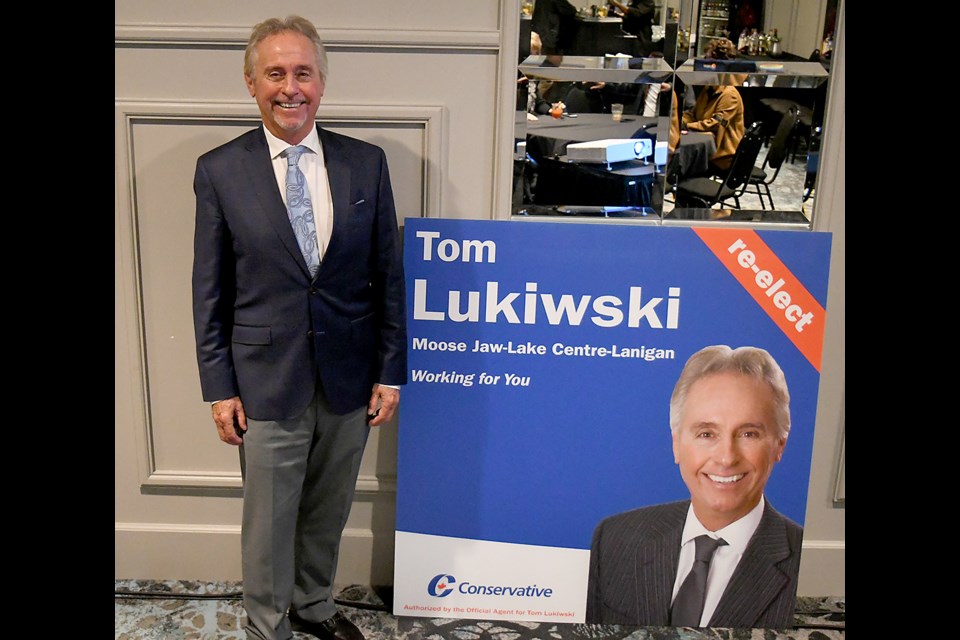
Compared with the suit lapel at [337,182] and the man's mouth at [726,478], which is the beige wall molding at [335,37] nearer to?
the suit lapel at [337,182]

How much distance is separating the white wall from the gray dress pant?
0.32 metres

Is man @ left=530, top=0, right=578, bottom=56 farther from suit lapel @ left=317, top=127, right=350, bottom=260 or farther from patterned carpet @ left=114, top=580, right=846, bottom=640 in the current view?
patterned carpet @ left=114, top=580, right=846, bottom=640

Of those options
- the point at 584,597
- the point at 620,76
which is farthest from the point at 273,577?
the point at 620,76

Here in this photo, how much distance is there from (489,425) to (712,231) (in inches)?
34.0

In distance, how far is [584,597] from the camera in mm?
2686

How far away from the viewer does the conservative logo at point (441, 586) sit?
2.70 metres

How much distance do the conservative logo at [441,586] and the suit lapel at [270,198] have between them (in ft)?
3.53

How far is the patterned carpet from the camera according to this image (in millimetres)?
2680

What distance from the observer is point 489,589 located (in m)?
2.69

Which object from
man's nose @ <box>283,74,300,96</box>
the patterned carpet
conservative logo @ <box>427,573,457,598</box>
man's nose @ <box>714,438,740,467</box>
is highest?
man's nose @ <box>283,74,300,96</box>

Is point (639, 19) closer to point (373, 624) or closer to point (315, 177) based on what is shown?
point (315, 177)

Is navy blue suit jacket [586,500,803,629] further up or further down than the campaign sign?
further down

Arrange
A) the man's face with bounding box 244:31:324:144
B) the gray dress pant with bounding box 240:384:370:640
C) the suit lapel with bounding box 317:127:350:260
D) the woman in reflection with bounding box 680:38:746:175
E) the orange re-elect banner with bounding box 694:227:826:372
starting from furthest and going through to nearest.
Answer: the woman in reflection with bounding box 680:38:746:175, the orange re-elect banner with bounding box 694:227:826:372, the gray dress pant with bounding box 240:384:370:640, the suit lapel with bounding box 317:127:350:260, the man's face with bounding box 244:31:324:144

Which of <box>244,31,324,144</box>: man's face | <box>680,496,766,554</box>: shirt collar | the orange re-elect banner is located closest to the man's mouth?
<box>680,496,766,554</box>: shirt collar
